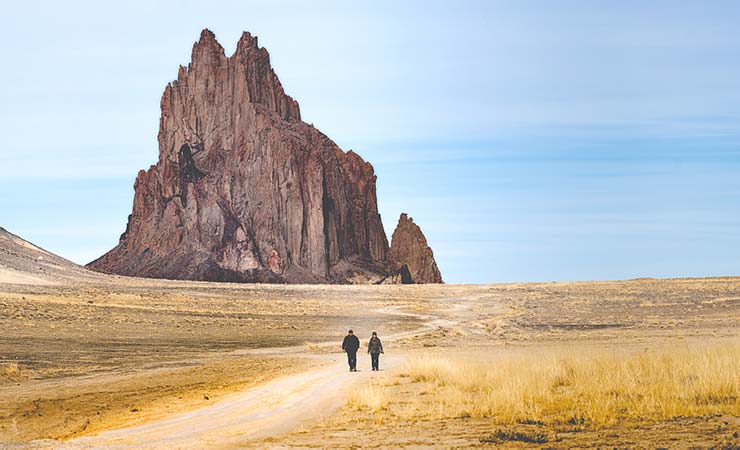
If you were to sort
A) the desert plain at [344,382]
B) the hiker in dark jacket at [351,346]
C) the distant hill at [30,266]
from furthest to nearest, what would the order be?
1. the distant hill at [30,266]
2. the hiker in dark jacket at [351,346]
3. the desert plain at [344,382]

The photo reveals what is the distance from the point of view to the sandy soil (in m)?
15.0

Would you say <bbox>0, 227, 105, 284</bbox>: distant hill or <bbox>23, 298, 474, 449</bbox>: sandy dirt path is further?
<bbox>0, 227, 105, 284</bbox>: distant hill

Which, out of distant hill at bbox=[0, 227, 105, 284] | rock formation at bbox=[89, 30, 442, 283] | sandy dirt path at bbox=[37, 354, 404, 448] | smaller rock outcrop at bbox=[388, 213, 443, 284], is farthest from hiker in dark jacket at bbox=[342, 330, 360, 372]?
smaller rock outcrop at bbox=[388, 213, 443, 284]

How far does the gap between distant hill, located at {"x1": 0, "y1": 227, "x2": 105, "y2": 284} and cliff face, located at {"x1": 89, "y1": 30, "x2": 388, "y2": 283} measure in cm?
5719

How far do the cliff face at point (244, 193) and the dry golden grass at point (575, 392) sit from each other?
135372 mm

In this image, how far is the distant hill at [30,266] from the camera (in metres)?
74.1

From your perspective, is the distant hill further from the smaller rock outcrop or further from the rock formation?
the smaller rock outcrop

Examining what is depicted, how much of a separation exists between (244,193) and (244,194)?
22 centimetres

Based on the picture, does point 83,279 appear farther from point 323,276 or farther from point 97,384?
point 323,276

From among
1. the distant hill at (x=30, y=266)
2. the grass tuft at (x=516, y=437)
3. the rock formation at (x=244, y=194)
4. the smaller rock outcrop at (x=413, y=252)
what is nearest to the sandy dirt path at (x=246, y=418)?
the grass tuft at (x=516, y=437)

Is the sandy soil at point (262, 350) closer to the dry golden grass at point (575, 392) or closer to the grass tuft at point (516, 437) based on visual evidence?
the grass tuft at point (516, 437)

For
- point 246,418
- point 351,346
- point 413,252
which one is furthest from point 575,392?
point 413,252

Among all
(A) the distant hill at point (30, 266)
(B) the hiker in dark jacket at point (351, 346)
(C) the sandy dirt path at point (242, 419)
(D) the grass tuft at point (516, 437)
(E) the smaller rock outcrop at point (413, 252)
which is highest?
(E) the smaller rock outcrop at point (413, 252)

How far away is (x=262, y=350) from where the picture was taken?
38.8 meters
